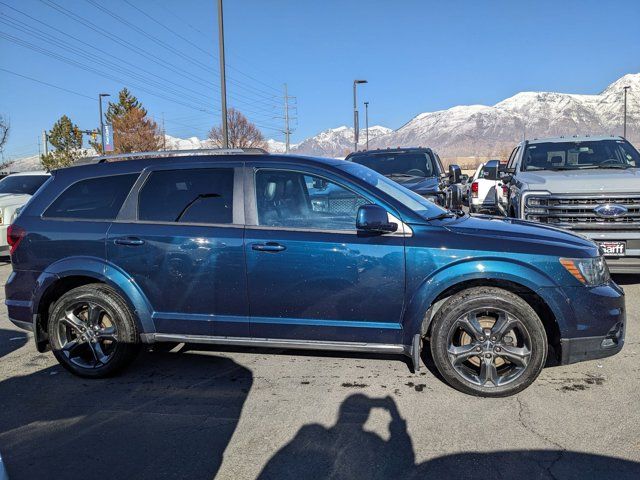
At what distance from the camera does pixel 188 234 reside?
4164mm

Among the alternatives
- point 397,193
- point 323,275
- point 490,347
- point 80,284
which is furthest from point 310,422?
point 80,284

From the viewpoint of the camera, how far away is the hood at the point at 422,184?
7.73 meters

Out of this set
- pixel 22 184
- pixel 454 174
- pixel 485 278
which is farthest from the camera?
pixel 22 184

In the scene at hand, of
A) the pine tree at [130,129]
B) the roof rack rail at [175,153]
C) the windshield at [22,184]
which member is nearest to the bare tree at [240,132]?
the pine tree at [130,129]

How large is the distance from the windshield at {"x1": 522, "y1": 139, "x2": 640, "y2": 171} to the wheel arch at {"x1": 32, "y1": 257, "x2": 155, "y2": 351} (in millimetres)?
6282

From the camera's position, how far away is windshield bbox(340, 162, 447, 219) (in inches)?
165

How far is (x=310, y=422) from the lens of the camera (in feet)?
11.8

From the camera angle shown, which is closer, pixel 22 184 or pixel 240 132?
pixel 22 184

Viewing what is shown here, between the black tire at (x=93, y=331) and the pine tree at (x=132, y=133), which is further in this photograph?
the pine tree at (x=132, y=133)

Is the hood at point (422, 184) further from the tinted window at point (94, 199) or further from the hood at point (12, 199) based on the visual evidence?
the hood at point (12, 199)

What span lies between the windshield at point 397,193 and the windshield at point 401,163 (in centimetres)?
486

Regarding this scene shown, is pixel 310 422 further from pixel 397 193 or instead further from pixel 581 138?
pixel 581 138

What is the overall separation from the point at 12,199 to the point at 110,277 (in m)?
7.10

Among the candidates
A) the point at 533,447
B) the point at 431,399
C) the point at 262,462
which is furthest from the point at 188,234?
the point at 533,447
